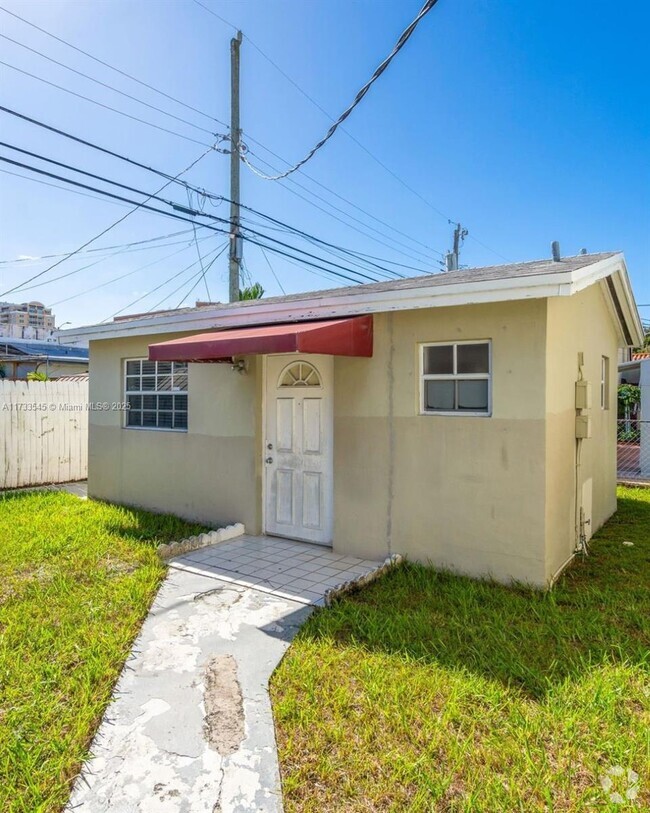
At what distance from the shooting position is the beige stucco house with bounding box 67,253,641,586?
19.3ft

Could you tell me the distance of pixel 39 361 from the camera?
22.0 metres

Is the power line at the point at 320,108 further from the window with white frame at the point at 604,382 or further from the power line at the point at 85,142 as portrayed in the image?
the window with white frame at the point at 604,382

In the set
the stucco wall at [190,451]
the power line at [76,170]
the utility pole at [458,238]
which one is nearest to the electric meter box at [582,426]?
the stucco wall at [190,451]

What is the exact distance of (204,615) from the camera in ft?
17.4

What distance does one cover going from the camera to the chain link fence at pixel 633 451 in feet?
48.3

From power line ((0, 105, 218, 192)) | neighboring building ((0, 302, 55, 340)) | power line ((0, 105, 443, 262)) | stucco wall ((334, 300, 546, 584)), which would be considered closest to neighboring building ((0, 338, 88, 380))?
neighboring building ((0, 302, 55, 340))

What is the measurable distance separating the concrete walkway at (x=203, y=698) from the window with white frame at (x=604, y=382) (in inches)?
225

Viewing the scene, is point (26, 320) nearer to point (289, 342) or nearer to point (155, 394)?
point (155, 394)

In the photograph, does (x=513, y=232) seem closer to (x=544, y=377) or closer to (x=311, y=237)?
(x=311, y=237)

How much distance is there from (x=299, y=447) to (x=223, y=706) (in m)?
4.32

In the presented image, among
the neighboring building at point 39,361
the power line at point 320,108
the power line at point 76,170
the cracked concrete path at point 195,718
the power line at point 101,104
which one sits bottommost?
the cracked concrete path at point 195,718

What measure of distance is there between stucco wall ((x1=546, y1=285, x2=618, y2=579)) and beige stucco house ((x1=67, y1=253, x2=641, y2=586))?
4cm

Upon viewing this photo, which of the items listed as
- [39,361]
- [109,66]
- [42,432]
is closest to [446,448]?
[109,66]

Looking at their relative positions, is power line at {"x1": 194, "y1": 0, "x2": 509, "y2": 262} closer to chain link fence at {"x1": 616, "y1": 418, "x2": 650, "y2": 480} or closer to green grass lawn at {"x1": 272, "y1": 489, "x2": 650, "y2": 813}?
chain link fence at {"x1": 616, "y1": 418, "x2": 650, "y2": 480}
